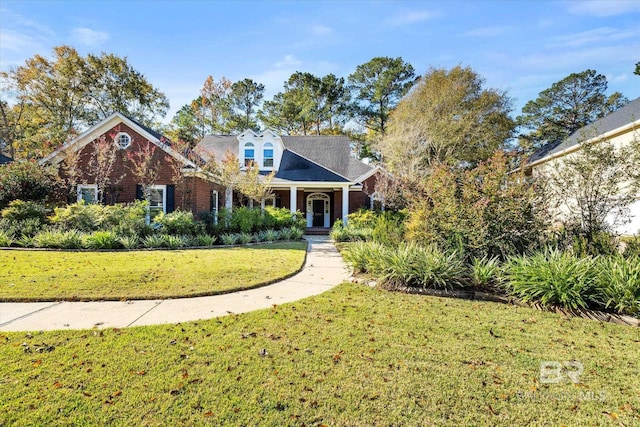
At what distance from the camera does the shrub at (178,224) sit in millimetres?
11734

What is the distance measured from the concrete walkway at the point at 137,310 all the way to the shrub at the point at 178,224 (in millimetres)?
6918

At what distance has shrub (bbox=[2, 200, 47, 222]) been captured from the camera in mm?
11320

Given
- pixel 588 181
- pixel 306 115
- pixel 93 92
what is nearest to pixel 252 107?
pixel 306 115

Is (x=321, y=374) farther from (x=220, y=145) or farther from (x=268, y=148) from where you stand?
(x=220, y=145)

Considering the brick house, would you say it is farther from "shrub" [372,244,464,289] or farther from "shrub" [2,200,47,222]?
"shrub" [372,244,464,289]

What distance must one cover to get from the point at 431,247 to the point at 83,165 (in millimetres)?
15647

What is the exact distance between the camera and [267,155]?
67.2 feet

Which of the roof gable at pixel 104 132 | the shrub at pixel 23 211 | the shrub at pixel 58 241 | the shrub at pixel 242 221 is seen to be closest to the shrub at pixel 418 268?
the shrub at pixel 242 221

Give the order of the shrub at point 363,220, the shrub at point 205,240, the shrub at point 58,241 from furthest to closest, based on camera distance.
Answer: the shrub at point 363,220 < the shrub at point 205,240 < the shrub at point 58,241

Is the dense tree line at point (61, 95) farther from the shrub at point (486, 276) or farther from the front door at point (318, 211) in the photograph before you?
the shrub at point (486, 276)

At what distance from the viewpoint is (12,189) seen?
→ 41.6ft

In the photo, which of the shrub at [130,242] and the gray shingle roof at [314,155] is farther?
the gray shingle roof at [314,155]

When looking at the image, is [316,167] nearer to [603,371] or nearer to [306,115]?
[306,115]

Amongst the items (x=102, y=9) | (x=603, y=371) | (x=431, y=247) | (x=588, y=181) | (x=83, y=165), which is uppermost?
(x=102, y=9)
